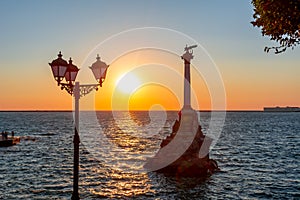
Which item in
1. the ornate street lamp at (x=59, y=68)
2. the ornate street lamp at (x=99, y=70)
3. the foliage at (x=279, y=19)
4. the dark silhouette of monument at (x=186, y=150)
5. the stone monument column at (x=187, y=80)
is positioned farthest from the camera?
the stone monument column at (x=187, y=80)

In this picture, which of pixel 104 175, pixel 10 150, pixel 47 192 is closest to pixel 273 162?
pixel 104 175

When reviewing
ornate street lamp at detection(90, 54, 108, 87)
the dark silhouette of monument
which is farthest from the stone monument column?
ornate street lamp at detection(90, 54, 108, 87)

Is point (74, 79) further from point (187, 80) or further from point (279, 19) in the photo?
point (187, 80)

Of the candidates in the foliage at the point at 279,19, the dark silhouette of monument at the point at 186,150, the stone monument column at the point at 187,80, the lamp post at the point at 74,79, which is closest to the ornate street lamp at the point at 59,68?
the lamp post at the point at 74,79

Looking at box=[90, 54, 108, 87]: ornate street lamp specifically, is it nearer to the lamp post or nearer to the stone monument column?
the lamp post

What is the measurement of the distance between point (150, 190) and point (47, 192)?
9.20m

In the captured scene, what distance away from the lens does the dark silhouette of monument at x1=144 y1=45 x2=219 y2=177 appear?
41.1 meters

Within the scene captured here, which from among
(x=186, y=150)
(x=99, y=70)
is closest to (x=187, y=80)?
(x=186, y=150)

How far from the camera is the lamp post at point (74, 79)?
10.2m

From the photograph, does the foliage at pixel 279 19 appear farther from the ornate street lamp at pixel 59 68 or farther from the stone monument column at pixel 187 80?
the stone monument column at pixel 187 80

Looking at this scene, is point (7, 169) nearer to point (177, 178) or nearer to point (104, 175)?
point (104, 175)

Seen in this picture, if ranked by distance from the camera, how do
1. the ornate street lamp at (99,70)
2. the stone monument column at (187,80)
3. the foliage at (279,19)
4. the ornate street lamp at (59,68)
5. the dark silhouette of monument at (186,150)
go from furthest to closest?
the stone monument column at (187,80) < the dark silhouette of monument at (186,150) < the ornate street lamp at (99,70) < the ornate street lamp at (59,68) < the foliage at (279,19)

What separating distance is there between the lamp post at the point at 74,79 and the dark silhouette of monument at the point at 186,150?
102 ft

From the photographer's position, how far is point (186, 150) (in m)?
44.3
